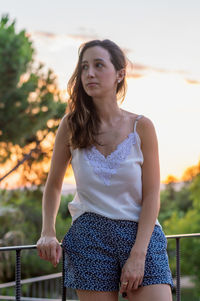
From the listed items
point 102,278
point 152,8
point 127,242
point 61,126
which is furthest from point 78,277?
point 152,8

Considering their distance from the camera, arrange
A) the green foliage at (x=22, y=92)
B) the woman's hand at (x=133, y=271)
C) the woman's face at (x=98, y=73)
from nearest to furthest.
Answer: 1. the woman's hand at (x=133, y=271)
2. the woman's face at (x=98, y=73)
3. the green foliage at (x=22, y=92)

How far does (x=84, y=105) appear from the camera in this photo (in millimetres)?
1989

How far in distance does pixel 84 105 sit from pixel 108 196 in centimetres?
36

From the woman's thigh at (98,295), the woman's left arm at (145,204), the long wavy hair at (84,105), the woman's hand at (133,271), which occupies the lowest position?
the woman's thigh at (98,295)

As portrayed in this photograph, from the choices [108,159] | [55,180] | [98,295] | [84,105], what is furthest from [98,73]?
[98,295]

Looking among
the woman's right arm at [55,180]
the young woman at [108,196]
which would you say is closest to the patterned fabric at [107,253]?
the young woman at [108,196]

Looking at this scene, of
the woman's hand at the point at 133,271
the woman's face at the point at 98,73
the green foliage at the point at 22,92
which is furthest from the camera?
the green foliage at the point at 22,92

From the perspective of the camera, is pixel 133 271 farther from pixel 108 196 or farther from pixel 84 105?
pixel 84 105

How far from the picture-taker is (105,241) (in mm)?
1846

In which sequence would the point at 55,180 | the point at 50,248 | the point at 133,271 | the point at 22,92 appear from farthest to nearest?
the point at 22,92
the point at 55,180
the point at 50,248
the point at 133,271

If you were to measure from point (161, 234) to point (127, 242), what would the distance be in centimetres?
15

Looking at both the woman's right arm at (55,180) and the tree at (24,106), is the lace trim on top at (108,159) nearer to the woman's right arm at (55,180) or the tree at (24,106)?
the woman's right arm at (55,180)

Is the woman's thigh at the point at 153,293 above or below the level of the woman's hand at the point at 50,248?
below

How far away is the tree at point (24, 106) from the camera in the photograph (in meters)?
15.3
